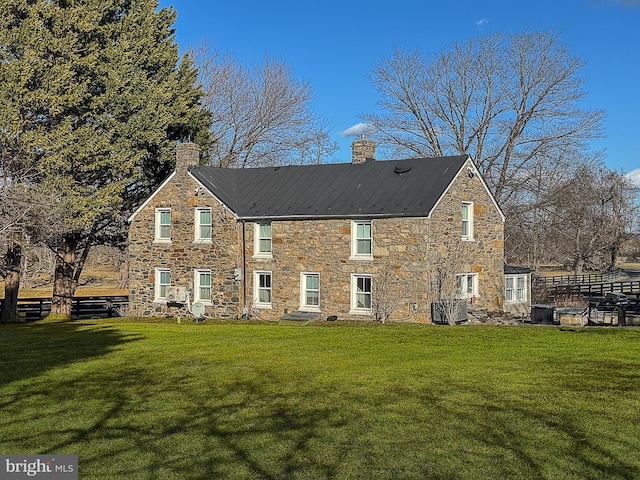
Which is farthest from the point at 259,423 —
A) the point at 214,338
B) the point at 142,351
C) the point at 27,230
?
the point at 27,230

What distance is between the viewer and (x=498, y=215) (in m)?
28.5

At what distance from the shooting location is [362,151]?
1148 inches

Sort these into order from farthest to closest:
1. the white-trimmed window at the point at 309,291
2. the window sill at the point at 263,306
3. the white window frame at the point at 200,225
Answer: the white window frame at the point at 200,225
the window sill at the point at 263,306
the white-trimmed window at the point at 309,291

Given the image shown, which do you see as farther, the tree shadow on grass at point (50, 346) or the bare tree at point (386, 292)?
the bare tree at point (386, 292)

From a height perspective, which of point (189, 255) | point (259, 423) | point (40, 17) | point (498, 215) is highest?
point (40, 17)

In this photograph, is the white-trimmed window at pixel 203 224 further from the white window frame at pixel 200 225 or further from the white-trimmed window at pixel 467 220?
the white-trimmed window at pixel 467 220

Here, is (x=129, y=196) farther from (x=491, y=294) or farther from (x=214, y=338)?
(x=491, y=294)

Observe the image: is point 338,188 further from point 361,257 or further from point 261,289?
point 261,289

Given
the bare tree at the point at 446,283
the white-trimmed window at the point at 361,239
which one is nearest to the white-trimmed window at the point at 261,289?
the white-trimmed window at the point at 361,239

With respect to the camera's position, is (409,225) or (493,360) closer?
(493,360)

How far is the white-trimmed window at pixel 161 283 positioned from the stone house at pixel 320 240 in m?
0.05

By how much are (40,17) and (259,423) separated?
22.1 metres

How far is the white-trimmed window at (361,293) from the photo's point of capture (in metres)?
24.9

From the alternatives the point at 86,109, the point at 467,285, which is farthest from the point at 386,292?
the point at 86,109
